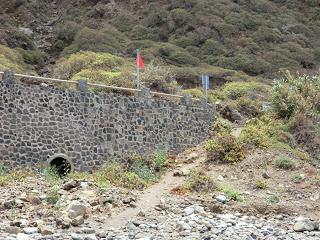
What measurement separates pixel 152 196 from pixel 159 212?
5.33 feet

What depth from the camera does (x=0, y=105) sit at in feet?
53.6

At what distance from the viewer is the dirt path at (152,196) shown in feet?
42.3

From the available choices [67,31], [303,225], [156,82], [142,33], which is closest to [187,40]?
[142,33]

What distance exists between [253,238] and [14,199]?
5.79 meters

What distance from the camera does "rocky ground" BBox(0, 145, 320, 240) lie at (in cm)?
1203

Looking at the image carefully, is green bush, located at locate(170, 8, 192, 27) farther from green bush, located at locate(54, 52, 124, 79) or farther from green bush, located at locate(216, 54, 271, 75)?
green bush, located at locate(54, 52, 124, 79)

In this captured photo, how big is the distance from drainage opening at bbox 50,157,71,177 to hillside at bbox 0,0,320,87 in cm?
1292

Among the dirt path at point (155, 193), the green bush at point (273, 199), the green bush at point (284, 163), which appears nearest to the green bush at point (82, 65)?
the dirt path at point (155, 193)

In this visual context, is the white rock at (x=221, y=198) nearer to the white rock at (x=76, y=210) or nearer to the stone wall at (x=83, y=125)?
the white rock at (x=76, y=210)

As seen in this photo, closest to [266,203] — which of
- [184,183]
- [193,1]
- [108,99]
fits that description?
[184,183]

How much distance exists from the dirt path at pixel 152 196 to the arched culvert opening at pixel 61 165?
288 centimetres

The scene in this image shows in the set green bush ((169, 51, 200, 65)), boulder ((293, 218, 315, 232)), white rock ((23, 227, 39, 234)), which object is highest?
green bush ((169, 51, 200, 65))

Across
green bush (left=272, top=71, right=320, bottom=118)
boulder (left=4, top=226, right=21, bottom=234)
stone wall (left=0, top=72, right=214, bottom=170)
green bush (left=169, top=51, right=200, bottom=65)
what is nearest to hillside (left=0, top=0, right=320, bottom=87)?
green bush (left=169, top=51, right=200, bottom=65)

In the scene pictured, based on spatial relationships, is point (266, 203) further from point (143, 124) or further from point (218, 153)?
point (143, 124)
